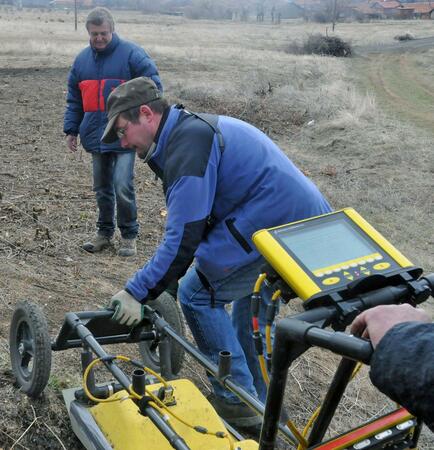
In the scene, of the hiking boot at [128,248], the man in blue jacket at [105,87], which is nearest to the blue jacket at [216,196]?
the man in blue jacket at [105,87]

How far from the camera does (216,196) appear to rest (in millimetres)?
3701

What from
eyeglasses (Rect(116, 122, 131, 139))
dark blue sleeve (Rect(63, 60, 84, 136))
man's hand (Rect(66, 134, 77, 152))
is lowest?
man's hand (Rect(66, 134, 77, 152))

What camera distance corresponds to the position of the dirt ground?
4.13 m

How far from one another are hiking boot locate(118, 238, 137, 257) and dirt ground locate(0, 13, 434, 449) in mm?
91

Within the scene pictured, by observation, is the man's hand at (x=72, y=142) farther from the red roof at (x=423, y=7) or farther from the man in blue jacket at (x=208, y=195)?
the red roof at (x=423, y=7)

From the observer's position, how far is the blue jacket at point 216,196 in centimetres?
346

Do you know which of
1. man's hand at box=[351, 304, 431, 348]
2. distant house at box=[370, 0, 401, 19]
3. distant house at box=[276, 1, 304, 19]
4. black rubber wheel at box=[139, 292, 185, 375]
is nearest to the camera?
man's hand at box=[351, 304, 431, 348]

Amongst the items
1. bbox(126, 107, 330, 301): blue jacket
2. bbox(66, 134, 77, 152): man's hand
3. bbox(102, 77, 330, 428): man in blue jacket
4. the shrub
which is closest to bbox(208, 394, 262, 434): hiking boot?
bbox(102, 77, 330, 428): man in blue jacket

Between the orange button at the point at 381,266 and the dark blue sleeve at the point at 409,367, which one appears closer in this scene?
the dark blue sleeve at the point at 409,367

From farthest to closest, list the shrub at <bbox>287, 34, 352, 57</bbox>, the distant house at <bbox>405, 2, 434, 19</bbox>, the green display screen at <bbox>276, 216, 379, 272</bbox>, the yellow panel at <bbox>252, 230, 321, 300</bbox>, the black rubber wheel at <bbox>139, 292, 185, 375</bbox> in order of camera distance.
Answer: the distant house at <bbox>405, 2, 434, 19</bbox>
the shrub at <bbox>287, 34, 352, 57</bbox>
the black rubber wheel at <bbox>139, 292, 185, 375</bbox>
the green display screen at <bbox>276, 216, 379, 272</bbox>
the yellow panel at <bbox>252, 230, 321, 300</bbox>

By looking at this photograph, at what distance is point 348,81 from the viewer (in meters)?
25.2

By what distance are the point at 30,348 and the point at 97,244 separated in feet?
8.61

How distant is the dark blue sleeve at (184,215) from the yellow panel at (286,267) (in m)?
0.95

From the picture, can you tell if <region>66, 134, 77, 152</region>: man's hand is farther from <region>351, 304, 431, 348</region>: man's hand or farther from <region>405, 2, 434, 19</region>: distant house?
<region>405, 2, 434, 19</region>: distant house
